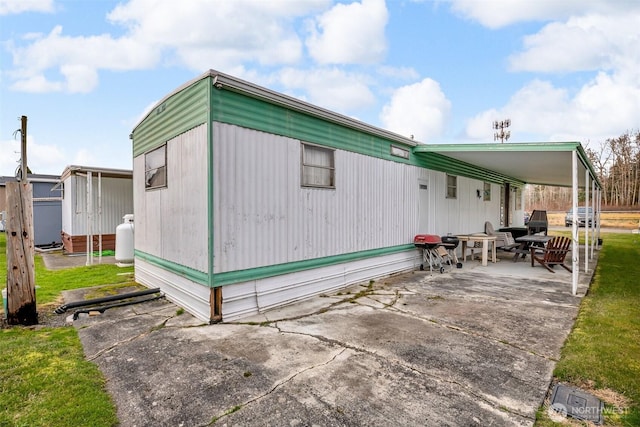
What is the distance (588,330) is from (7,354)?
239 inches

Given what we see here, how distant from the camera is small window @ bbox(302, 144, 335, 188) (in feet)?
17.5

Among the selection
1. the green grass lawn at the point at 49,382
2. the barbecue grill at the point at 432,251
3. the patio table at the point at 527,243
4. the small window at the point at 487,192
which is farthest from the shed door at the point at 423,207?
the green grass lawn at the point at 49,382

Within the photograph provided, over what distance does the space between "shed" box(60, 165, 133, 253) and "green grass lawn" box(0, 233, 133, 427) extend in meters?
7.76

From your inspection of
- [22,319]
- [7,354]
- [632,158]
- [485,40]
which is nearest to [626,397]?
[7,354]

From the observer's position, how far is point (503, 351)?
331 centimetres

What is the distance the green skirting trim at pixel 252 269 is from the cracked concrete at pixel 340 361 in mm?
527

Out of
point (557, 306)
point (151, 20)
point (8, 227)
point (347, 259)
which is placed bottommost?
point (557, 306)

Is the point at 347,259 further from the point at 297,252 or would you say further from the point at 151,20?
the point at 151,20

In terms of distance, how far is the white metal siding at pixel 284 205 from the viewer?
424cm

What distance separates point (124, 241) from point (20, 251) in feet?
14.8

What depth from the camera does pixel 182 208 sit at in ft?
15.7

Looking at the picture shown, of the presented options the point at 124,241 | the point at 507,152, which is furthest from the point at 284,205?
the point at 124,241

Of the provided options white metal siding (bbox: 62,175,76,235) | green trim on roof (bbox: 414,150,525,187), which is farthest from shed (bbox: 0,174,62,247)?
green trim on roof (bbox: 414,150,525,187)

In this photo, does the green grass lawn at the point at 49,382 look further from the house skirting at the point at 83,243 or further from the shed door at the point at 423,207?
the house skirting at the point at 83,243
